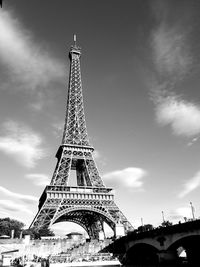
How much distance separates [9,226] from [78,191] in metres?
36.8

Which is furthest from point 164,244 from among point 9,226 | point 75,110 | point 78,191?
point 9,226

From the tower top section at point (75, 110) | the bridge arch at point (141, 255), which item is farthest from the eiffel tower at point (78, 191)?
the bridge arch at point (141, 255)

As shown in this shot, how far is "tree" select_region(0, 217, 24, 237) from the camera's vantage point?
92.8 meters

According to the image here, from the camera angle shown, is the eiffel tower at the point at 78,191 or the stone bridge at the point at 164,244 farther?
the eiffel tower at the point at 78,191

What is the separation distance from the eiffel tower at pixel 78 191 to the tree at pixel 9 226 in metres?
17.4

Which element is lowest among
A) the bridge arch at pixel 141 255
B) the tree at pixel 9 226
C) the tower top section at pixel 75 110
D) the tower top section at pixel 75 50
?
the bridge arch at pixel 141 255

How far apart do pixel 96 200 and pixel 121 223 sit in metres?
9.67

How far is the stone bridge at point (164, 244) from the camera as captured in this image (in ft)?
123

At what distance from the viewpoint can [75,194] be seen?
251 feet

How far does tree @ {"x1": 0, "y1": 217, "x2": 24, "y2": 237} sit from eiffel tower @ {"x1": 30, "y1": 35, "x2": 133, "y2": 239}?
1735cm

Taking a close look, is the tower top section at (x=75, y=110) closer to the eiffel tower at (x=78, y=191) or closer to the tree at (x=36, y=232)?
the eiffel tower at (x=78, y=191)

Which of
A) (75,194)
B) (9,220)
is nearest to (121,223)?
(75,194)

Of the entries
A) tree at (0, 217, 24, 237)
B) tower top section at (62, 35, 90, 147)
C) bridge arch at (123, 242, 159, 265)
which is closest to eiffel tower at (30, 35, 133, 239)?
tower top section at (62, 35, 90, 147)

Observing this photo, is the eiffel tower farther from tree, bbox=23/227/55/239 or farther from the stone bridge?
the stone bridge
